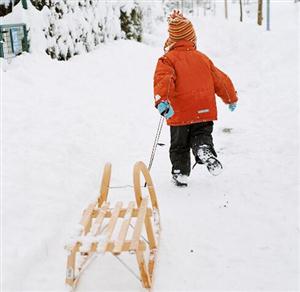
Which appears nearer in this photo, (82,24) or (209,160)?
(209,160)

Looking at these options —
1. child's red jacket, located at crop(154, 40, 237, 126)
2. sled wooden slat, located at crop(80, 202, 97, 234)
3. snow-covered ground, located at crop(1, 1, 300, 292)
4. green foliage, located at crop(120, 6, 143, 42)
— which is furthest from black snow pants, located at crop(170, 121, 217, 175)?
green foliage, located at crop(120, 6, 143, 42)

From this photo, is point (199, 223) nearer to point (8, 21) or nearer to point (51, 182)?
point (51, 182)

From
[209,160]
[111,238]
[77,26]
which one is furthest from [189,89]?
[77,26]

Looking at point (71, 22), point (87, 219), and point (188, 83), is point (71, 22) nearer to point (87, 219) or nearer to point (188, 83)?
point (188, 83)

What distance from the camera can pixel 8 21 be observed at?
22.8 feet

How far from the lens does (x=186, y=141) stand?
4.73 metres

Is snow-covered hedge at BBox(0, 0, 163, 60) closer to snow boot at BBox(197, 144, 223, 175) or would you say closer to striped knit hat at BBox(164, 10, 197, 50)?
striped knit hat at BBox(164, 10, 197, 50)

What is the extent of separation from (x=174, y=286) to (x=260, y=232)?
3.49 ft

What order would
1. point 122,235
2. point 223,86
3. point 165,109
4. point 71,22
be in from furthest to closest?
point 71,22 → point 223,86 → point 165,109 → point 122,235

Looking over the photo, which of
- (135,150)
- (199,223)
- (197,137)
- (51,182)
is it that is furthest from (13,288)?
(135,150)

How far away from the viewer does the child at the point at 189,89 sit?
4.41m

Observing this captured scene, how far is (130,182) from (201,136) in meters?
0.97

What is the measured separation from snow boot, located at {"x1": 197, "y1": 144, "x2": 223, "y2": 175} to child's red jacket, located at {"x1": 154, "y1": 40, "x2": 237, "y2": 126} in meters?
0.31

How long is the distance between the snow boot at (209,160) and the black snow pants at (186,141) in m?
0.08
